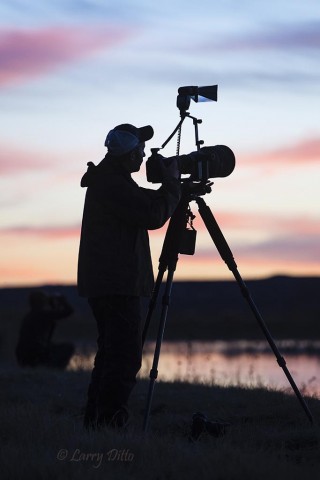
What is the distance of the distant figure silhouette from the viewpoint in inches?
540

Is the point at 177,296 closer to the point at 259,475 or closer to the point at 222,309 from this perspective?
the point at 222,309

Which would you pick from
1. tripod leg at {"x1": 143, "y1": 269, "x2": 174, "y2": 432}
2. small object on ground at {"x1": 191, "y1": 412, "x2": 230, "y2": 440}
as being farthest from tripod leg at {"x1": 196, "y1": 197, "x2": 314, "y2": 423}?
small object on ground at {"x1": 191, "y1": 412, "x2": 230, "y2": 440}

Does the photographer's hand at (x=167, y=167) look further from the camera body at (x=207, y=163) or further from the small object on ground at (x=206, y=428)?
the small object on ground at (x=206, y=428)

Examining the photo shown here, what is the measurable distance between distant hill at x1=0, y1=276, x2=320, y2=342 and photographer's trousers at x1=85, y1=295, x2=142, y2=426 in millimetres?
23725

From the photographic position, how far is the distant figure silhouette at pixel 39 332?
13719 mm

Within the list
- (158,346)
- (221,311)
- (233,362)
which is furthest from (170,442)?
(221,311)

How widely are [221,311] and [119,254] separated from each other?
4438cm

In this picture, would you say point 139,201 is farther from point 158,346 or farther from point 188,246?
point 158,346

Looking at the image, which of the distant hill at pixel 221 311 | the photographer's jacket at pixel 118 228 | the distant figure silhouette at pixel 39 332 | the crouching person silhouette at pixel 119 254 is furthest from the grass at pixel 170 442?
the distant hill at pixel 221 311

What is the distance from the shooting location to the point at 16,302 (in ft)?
185

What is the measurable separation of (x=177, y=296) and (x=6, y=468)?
5162cm

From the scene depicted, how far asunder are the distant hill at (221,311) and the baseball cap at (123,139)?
23.8m

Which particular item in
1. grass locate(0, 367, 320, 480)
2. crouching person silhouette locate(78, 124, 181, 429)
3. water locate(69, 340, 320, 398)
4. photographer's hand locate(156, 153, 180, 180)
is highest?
photographer's hand locate(156, 153, 180, 180)

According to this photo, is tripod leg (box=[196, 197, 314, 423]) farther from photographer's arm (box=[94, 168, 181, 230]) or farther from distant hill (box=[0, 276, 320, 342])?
distant hill (box=[0, 276, 320, 342])
